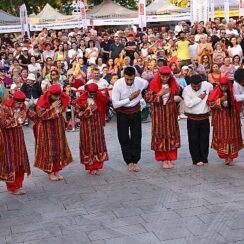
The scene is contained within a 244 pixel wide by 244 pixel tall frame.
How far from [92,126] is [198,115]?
56.2 inches

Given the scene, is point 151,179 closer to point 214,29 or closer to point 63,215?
point 63,215

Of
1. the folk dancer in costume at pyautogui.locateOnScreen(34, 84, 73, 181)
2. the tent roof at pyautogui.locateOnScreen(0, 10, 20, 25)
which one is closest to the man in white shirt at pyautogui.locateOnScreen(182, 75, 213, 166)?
the folk dancer in costume at pyautogui.locateOnScreen(34, 84, 73, 181)

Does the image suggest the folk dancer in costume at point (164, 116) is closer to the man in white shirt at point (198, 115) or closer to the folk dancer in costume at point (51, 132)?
the man in white shirt at point (198, 115)

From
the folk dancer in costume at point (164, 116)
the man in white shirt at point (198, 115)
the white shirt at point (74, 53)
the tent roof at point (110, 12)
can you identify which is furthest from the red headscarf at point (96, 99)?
the tent roof at point (110, 12)

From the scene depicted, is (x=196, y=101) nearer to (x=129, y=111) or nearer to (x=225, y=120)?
(x=225, y=120)

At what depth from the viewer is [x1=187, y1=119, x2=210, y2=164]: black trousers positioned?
7.16m

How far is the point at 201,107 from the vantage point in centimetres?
704

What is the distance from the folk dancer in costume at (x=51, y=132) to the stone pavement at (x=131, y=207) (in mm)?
270

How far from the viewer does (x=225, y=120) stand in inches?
277

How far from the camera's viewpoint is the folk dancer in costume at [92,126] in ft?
22.8

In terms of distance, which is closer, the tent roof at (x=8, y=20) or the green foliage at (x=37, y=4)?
the tent roof at (x=8, y=20)

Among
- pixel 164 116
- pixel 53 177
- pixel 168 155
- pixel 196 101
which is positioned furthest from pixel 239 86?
pixel 53 177

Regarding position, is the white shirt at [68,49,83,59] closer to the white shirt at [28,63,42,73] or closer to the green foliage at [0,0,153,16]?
the white shirt at [28,63,42,73]

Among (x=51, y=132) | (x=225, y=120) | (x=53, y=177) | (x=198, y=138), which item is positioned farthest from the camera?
(x=198, y=138)
